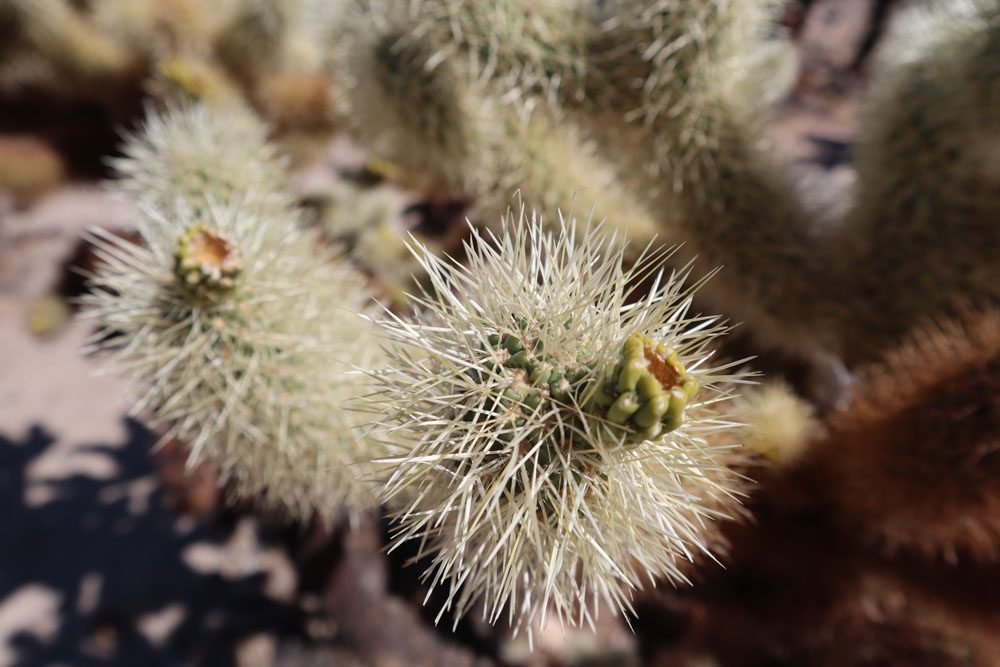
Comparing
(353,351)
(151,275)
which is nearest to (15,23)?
(151,275)

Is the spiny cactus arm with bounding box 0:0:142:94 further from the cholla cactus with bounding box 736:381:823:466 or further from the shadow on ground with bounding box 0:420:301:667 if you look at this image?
the cholla cactus with bounding box 736:381:823:466

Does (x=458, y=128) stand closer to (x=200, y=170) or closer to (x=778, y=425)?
(x=200, y=170)

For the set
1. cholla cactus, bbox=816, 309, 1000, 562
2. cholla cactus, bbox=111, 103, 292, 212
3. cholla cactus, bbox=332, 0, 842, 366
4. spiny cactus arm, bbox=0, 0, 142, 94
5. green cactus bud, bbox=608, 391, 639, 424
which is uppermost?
spiny cactus arm, bbox=0, 0, 142, 94

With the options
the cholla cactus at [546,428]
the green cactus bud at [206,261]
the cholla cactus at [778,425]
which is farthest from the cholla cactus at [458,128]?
the cholla cactus at [546,428]

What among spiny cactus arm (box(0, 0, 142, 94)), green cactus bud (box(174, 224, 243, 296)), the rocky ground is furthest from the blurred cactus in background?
spiny cactus arm (box(0, 0, 142, 94))

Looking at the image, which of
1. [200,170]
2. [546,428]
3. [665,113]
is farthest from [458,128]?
[546,428]

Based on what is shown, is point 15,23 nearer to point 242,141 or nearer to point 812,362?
point 242,141

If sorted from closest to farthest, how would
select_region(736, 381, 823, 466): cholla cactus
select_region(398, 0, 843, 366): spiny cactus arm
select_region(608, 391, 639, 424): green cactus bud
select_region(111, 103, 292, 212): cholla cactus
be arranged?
select_region(608, 391, 639, 424): green cactus bud
select_region(736, 381, 823, 466): cholla cactus
select_region(398, 0, 843, 366): spiny cactus arm
select_region(111, 103, 292, 212): cholla cactus
